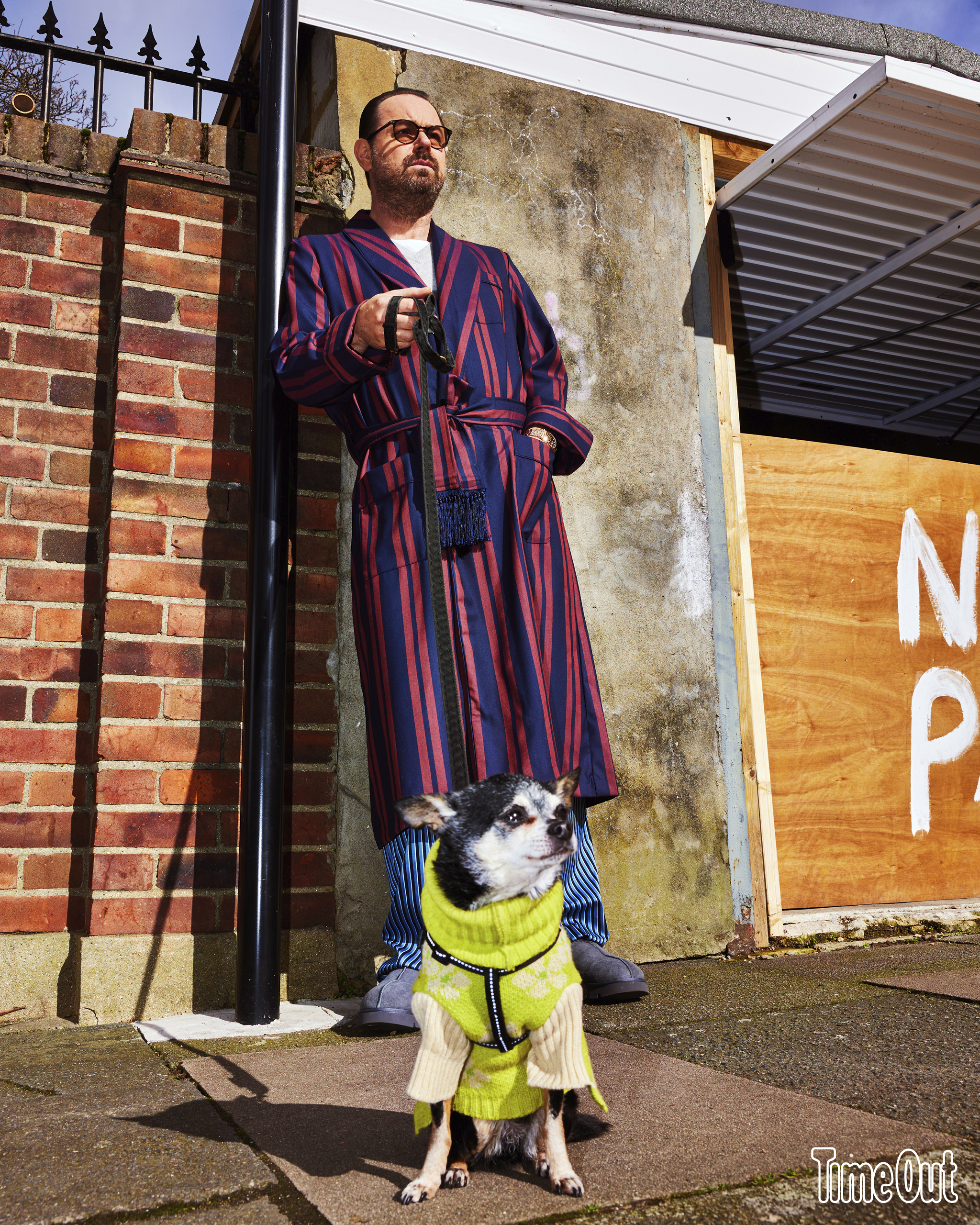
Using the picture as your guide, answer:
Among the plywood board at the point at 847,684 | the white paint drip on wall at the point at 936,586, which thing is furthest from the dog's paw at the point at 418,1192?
the white paint drip on wall at the point at 936,586

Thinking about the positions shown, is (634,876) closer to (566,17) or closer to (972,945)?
(972,945)

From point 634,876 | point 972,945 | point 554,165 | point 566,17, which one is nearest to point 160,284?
point 554,165

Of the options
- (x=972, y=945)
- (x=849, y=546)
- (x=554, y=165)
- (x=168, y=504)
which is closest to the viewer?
(x=168, y=504)

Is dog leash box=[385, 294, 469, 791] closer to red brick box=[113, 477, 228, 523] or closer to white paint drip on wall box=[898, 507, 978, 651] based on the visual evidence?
red brick box=[113, 477, 228, 523]

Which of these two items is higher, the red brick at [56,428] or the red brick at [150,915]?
the red brick at [56,428]

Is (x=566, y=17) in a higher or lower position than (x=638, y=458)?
higher

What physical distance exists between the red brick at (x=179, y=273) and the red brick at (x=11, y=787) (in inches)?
57.1

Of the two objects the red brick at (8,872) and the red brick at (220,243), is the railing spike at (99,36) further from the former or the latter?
the red brick at (8,872)

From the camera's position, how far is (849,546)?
371 centimetres

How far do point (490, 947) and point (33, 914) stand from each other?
70.6 inches

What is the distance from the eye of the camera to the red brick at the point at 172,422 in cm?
Answer: 266

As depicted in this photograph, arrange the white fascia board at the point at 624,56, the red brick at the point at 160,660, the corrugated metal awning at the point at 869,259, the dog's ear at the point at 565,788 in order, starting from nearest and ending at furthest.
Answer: the dog's ear at the point at 565,788, the red brick at the point at 160,660, the white fascia board at the point at 624,56, the corrugated metal awning at the point at 869,259

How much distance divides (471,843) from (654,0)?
3.86 metres

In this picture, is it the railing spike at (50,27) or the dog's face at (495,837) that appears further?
the railing spike at (50,27)
